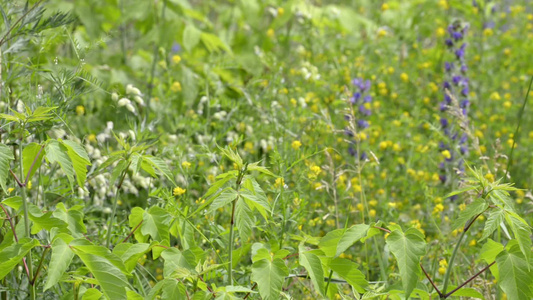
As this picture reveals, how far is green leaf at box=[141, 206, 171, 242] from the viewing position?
1562mm

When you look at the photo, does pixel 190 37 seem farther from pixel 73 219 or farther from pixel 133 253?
pixel 133 253

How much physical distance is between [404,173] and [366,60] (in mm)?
1403

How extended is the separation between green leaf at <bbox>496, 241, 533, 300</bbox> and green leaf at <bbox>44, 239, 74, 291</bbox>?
0.95 m

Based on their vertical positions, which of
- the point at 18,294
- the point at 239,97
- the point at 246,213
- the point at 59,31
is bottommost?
the point at 18,294

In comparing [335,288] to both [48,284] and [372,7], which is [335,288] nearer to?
[48,284]

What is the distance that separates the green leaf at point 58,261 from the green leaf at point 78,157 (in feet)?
0.63

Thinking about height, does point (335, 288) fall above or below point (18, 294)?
above

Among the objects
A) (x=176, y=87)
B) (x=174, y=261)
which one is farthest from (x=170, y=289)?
(x=176, y=87)

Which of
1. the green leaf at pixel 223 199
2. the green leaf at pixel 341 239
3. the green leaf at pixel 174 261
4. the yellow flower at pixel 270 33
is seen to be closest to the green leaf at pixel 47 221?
the green leaf at pixel 174 261

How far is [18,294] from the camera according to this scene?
5.91ft

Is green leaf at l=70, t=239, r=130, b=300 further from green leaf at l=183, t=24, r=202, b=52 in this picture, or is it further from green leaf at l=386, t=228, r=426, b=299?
green leaf at l=183, t=24, r=202, b=52

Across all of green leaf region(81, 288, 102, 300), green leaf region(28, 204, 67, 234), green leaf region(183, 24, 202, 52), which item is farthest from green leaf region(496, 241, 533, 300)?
green leaf region(183, 24, 202, 52)

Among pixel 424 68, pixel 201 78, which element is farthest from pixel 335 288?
pixel 424 68

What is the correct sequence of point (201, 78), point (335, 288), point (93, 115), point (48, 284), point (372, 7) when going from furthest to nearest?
point (372, 7) < point (201, 78) < point (93, 115) < point (335, 288) < point (48, 284)
